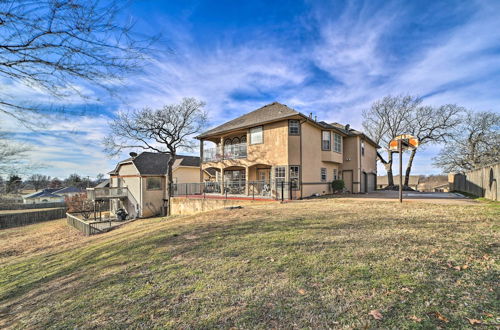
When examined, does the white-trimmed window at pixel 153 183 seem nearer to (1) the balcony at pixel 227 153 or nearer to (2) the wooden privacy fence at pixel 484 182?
(1) the balcony at pixel 227 153

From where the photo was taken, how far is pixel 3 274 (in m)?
7.88

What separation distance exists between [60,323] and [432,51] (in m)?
16.2

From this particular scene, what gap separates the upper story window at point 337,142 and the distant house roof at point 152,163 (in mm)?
16891

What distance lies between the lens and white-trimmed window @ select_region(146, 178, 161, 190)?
79.0 ft

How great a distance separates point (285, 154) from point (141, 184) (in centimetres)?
1628

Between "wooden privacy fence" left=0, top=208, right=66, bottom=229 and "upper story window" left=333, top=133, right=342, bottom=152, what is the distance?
33055 mm

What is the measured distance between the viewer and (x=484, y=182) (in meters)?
12.2

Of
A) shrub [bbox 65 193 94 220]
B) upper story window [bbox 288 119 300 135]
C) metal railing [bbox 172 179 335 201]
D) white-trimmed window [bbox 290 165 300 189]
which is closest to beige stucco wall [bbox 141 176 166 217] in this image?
metal railing [bbox 172 179 335 201]

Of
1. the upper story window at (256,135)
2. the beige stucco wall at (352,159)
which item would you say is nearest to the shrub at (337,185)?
the beige stucco wall at (352,159)

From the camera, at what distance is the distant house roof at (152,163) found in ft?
80.4

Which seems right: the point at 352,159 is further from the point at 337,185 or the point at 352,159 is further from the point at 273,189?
the point at 273,189

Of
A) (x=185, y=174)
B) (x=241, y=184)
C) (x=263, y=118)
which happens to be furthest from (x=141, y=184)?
(x=263, y=118)

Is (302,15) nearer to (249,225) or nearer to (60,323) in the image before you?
(249,225)

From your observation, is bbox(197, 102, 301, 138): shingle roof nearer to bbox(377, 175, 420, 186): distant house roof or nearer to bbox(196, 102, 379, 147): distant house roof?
bbox(196, 102, 379, 147): distant house roof
